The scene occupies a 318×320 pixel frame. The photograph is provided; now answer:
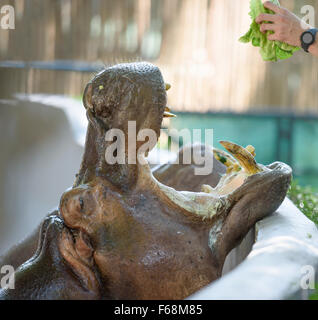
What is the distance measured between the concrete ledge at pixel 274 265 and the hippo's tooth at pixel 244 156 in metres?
0.14

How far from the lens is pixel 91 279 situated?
1.26 metres

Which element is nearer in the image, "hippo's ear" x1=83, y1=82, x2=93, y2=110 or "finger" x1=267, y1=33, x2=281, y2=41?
"hippo's ear" x1=83, y1=82, x2=93, y2=110

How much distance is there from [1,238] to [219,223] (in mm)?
1718

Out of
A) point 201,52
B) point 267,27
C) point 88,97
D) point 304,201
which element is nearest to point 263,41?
point 267,27

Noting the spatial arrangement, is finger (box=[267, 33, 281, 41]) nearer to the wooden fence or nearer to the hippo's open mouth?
the hippo's open mouth

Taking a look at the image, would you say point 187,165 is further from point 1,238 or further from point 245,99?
point 245,99

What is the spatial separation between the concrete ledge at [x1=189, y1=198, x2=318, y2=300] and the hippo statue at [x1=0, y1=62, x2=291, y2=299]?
12 cm

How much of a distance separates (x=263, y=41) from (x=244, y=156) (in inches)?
21.4

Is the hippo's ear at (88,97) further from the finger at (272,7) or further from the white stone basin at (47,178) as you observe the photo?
the finger at (272,7)

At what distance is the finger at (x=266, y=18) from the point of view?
1.75 metres

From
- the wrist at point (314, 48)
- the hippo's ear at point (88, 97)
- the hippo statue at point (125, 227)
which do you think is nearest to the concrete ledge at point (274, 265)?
the hippo statue at point (125, 227)

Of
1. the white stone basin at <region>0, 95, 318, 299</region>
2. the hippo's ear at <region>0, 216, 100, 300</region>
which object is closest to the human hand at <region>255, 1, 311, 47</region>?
the white stone basin at <region>0, 95, 318, 299</region>

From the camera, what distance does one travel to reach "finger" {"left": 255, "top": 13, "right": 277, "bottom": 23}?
175 cm

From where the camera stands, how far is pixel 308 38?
1.76 meters
